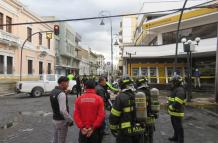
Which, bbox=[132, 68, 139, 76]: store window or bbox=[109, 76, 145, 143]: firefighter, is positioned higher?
bbox=[132, 68, 139, 76]: store window

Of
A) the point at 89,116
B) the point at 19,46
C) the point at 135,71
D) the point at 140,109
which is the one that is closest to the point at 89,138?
the point at 89,116

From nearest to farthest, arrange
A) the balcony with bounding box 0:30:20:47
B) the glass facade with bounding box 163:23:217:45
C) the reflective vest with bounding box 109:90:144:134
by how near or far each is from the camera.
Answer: the reflective vest with bounding box 109:90:144:134 → the glass facade with bounding box 163:23:217:45 → the balcony with bounding box 0:30:20:47

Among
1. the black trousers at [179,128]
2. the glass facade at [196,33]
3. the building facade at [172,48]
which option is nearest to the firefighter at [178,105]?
the black trousers at [179,128]

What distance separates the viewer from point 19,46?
1374 inches

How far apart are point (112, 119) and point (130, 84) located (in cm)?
67

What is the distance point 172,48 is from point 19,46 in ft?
53.2

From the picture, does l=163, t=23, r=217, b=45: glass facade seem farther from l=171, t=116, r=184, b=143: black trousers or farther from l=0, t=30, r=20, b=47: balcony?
l=171, t=116, r=184, b=143: black trousers

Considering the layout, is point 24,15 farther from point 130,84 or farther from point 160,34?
point 130,84

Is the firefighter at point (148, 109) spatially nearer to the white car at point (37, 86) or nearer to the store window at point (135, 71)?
the white car at point (37, 86)

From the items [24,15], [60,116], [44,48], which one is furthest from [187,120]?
[44,48]

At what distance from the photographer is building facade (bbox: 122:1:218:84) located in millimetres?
29531

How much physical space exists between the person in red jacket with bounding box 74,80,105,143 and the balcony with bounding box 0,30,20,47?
1030 inches

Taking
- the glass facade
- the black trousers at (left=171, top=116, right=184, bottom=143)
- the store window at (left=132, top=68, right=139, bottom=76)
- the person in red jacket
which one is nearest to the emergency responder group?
the person in red jacket

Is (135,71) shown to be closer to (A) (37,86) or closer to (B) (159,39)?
(B) (159,39)
